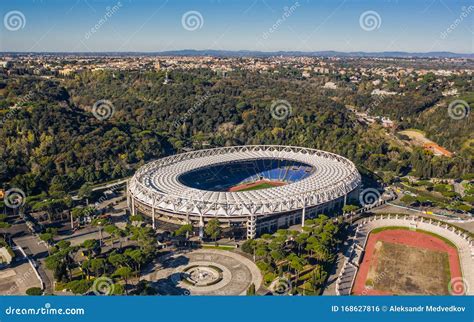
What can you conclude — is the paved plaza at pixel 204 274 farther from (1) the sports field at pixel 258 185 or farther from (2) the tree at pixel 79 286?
(1) the sports field at pixel 258 185

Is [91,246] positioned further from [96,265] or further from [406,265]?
[406,265]

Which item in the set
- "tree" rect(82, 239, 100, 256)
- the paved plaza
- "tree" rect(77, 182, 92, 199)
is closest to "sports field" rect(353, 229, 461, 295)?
the paved plaza

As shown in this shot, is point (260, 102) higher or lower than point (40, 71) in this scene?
lower

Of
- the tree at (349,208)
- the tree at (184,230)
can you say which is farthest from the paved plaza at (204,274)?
the tree at (349,208)

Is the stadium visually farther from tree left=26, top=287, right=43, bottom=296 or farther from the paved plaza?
tree left=26, top=287, right=43, bottom=296

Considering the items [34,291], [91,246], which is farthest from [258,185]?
[34,291]

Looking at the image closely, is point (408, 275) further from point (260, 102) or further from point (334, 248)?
point (260, 102)

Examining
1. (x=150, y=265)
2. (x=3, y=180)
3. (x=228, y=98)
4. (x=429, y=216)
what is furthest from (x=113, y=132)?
(x=429, y=216)
